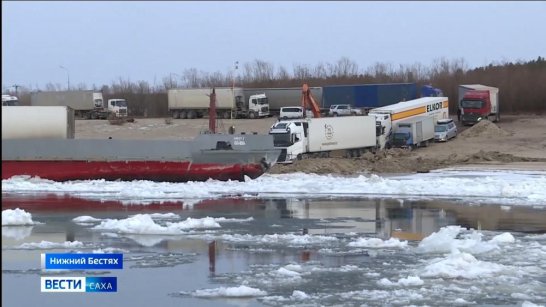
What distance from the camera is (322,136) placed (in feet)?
129

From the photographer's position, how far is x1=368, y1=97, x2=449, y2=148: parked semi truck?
4594 centimetres

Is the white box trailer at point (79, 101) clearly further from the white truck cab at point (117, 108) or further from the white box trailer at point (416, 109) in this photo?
the white box trailer at point (416, 109)

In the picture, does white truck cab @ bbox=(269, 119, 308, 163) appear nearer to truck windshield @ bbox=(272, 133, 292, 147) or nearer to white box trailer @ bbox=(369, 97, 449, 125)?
truck windshield @ bbox=(272, 133, 292, 147)

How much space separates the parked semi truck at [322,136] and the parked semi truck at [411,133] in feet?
9.22

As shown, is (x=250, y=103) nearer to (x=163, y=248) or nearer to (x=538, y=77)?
(x=538, y=77)

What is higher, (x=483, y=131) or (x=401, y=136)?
(x=483, y=131)

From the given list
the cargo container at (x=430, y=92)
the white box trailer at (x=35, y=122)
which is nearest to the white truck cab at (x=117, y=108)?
the cargo container at (x=430, y=92)

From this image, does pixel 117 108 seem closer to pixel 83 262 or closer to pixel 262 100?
pixel 262 100

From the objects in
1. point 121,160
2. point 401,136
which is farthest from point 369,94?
point 121,160

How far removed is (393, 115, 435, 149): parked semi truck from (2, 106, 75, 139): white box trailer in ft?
73.6

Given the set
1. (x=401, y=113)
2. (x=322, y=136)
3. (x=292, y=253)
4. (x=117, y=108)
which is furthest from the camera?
(x=117, y=108)

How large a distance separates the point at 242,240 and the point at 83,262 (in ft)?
16.0

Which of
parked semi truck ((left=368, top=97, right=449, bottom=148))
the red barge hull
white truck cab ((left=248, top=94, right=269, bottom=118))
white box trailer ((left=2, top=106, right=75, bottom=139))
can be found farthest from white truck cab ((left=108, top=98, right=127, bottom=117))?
the red barge hull

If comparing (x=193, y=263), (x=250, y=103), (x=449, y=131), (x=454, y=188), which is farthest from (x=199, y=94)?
(x=193, y=263)
